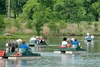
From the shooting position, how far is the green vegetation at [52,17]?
103812 mm

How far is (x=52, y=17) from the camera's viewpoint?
384ft

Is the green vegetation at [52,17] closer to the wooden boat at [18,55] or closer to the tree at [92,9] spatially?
the tree at [92,9]

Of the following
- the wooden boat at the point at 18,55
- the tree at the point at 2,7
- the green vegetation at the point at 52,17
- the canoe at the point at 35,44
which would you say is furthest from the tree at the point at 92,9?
the wooden boat at the point at 18,55

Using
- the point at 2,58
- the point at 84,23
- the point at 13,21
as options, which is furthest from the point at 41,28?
the point at 2,58

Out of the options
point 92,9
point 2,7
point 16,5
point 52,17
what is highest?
point 16,5

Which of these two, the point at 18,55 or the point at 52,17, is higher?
the point at 52,17

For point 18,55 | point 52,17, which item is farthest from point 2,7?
point 18,55

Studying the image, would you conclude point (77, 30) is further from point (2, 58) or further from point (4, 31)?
point (2, 58)

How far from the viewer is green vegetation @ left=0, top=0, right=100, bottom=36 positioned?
103812mm

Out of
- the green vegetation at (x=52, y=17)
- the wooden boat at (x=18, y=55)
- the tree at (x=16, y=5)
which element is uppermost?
the tree at (x=16, y=5)

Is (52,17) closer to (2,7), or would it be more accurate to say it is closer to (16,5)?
(2,7)

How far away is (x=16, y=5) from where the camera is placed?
13825cm

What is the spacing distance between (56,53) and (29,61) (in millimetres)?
10423

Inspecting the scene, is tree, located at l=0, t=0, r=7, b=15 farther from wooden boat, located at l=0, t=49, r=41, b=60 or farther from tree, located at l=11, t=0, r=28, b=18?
wooden boat, located at l=0, t=49, r=41, b=60
